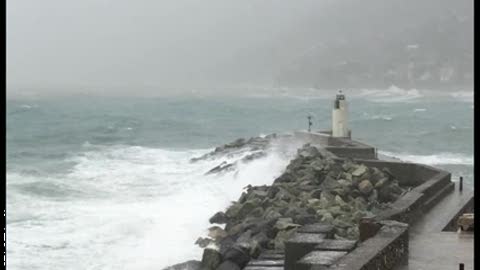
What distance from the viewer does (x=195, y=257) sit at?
12203 mm

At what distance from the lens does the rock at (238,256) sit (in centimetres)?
1019

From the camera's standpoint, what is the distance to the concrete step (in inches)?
502

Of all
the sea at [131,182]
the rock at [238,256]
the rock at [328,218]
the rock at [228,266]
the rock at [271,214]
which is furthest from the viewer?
the sea at [131,182]

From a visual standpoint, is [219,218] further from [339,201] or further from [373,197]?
[373,197]

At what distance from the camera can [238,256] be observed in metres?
10.2

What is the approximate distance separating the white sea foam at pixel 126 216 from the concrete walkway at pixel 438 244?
11.6 feet

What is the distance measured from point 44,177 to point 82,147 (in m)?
14.2

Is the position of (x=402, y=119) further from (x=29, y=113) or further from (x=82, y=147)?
(x=29, y=113)

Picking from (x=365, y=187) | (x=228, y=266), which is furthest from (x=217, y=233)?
(x=365, y=187)

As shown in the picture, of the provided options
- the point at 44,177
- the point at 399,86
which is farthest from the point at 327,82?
the point at 44,177

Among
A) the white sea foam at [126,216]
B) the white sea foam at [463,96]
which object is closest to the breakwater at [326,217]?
the white sea foam at [126,216]

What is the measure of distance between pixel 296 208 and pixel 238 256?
2.53 metres

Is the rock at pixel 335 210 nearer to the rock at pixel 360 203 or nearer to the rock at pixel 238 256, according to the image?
the rock at pixel 360 203

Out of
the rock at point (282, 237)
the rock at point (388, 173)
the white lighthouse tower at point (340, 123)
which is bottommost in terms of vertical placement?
the rock at point (282, 237)
